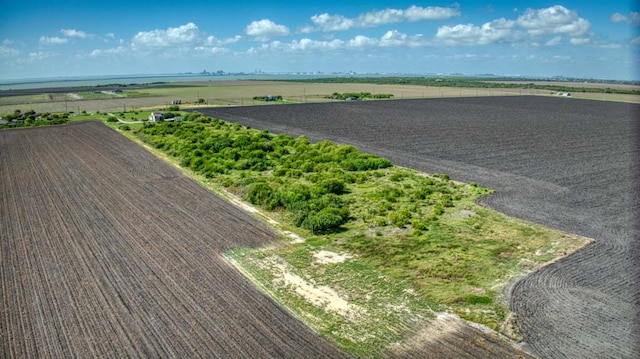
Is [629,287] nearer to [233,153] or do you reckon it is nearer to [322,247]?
[322,247]

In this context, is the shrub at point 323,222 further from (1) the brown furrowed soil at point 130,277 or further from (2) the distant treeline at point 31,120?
(2) the distant treeline at point 31,120

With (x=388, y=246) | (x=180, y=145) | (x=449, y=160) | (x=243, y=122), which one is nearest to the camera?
(x=388, y=246)

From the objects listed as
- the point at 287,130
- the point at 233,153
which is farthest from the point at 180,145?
the point at 287,130

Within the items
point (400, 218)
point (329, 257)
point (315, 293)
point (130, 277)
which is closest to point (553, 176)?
point (400, 218)

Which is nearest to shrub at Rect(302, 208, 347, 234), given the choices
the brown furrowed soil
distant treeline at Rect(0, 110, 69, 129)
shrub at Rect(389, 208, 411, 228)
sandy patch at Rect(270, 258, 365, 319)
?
the brown furrowed soil

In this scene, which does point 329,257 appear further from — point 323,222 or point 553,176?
point 553,176
